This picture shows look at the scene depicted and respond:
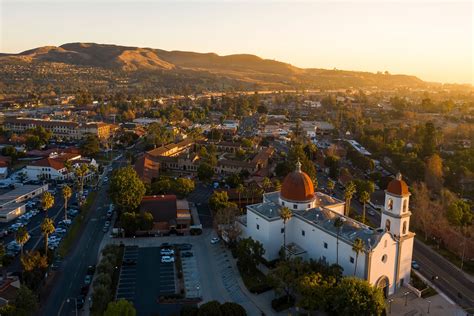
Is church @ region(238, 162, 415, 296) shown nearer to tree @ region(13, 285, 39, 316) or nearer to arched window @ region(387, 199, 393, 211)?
arched window @ region(387, 199, 393, 211)

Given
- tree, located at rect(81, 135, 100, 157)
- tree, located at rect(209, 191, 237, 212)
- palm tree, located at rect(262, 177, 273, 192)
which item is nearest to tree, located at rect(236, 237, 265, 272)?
tree, located at rect(209, 191, 237, 212)

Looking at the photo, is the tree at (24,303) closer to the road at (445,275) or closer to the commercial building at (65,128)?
the road at (445,275)

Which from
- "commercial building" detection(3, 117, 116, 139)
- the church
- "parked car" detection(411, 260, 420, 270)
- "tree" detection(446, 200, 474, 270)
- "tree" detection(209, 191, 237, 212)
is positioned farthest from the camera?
"commercial building" detection(3, 117, 116, 139)

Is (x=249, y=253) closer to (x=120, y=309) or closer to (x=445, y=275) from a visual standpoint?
(x=120, y=309)

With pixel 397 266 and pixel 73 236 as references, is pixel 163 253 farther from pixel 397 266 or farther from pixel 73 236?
pixel 397 266

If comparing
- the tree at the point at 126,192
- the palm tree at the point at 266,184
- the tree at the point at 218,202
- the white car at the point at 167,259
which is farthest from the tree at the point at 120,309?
the palm tree at the point at 266,184

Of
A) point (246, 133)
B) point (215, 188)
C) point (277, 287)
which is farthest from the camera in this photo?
point (246, 133)

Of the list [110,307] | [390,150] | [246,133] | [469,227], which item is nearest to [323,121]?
[246,133]
